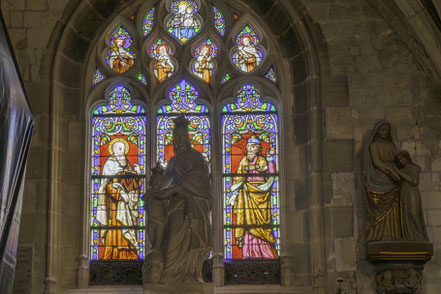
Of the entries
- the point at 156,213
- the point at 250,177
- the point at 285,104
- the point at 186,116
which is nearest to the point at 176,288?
the point at 156,213

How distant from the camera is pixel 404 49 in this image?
16.0m

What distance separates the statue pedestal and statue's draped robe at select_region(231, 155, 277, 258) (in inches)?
66.0

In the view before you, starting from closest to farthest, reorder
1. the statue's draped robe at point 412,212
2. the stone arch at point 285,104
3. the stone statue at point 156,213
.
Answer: the stone statue at point 156,213
the statue's draped robe at point 412,212
the stone arch at point 285,104

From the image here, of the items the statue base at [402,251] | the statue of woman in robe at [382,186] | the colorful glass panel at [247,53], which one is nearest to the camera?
the statue base at [402,251]

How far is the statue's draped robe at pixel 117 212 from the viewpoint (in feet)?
52.8

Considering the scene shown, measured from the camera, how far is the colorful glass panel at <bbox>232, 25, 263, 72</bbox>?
16.8 meters

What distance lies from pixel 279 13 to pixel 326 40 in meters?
0.79

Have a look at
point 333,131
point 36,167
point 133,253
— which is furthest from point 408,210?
point 36,167

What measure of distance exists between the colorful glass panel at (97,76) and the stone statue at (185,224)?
2435mm

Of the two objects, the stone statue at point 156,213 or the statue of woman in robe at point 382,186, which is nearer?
the stone statue at point 156,213

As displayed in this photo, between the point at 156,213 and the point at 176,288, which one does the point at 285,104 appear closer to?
the point at 156,213

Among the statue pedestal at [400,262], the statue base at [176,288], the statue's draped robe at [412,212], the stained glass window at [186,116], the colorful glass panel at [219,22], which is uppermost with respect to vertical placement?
the colorful glass panel at [219,22]

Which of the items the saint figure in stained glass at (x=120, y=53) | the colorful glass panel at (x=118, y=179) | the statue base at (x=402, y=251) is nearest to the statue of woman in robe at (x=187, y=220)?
the colorful glass panel at (x=118, y=179)

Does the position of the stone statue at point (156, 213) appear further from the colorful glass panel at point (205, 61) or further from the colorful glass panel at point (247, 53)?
the colorful glass panel at point (247, 53)
